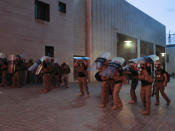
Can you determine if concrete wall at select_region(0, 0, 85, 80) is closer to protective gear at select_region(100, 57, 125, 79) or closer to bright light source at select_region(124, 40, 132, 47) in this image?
protective gear at select_region(100, 57, 125, 79)

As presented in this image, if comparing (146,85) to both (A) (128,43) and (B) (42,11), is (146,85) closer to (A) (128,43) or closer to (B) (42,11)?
(B) (42,11)

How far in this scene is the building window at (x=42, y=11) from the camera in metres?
→ 15.5

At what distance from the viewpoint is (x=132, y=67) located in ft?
23.6

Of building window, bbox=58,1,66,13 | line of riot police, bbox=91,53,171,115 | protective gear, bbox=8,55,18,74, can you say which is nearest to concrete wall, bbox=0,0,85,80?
building window, bbox=58,1,66,13

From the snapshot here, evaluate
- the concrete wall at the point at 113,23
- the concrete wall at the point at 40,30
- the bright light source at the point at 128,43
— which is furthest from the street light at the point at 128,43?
the concrete wall at the point at 40,30

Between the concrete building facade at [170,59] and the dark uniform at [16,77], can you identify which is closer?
the dark uniform at [16,77]

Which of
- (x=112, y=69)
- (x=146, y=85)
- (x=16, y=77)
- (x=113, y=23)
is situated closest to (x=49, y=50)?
(x=16, y=77)

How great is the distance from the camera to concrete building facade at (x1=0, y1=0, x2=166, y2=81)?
13.4 meters

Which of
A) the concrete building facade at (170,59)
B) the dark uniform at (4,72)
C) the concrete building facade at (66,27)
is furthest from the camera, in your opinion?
the concrete building facade at (170,59)

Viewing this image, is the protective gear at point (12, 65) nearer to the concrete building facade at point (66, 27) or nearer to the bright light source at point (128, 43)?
the concrete building facade at point (66, 27)

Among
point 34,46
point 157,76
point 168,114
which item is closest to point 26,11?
point 34,46

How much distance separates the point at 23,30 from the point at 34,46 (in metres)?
1.46

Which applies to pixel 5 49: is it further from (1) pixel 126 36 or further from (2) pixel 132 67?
(1) pixel 126 36

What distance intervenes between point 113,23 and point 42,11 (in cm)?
972
